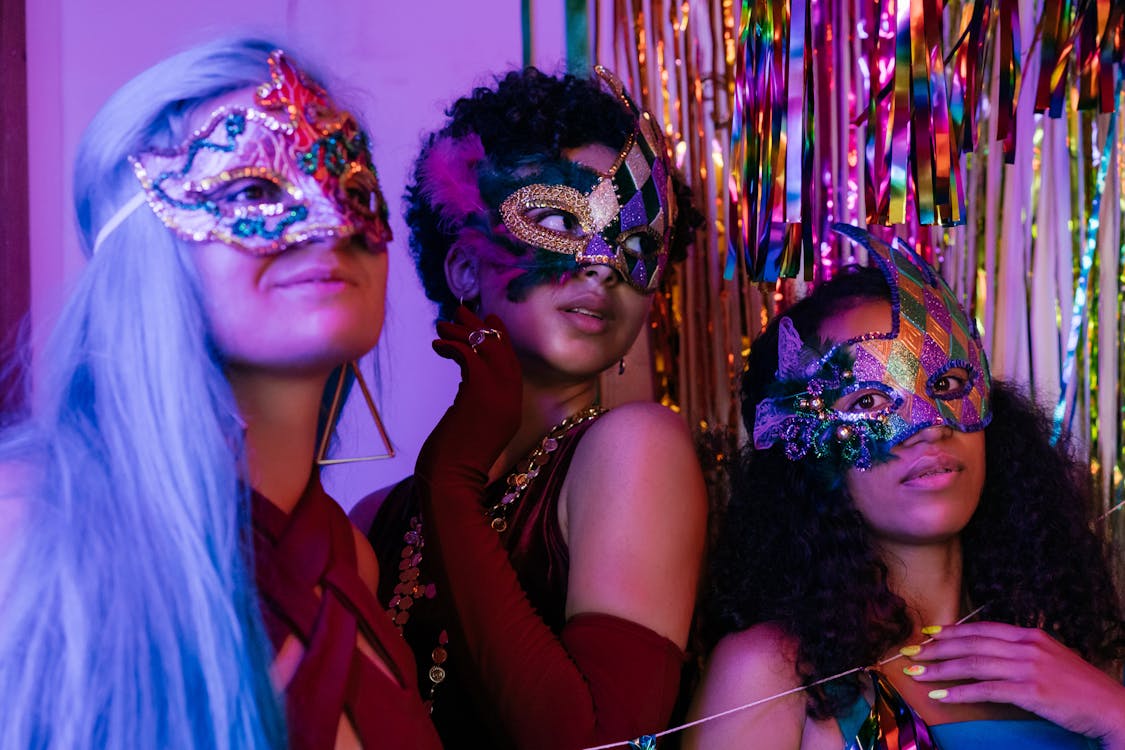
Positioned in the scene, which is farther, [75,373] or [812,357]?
[812,357]

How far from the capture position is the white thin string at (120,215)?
1.02m

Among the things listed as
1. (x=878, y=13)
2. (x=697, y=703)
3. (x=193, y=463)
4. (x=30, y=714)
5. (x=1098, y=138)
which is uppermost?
(x=878, y=13)

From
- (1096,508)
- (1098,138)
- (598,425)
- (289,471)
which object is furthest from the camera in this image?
(1098,138)

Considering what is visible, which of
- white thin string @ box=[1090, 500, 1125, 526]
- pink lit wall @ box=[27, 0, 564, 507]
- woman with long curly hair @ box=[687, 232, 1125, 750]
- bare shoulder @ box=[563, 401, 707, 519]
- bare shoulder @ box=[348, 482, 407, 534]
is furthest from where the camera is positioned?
pink lit wall @ box=[27, 0, 564, 507]

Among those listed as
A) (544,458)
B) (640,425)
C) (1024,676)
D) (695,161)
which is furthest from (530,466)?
(695,161)

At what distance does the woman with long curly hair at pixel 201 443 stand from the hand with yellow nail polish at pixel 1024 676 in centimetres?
76

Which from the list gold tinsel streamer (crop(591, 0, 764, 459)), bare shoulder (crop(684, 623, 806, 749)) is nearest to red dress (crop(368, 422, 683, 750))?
bare shoulder (crop(684, 623, 806, 749))

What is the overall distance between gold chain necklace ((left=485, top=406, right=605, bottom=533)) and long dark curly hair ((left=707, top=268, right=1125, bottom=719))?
10.5 inches

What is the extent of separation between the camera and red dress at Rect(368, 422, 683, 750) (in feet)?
4.31

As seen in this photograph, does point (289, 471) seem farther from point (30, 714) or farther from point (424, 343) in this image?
point (424, 343)

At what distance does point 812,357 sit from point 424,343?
84 cm

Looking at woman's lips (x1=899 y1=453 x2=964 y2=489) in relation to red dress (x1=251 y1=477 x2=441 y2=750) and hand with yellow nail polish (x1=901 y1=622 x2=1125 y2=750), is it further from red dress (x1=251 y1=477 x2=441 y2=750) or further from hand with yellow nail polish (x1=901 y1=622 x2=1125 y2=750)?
red dress (x1=251 y1=477 x2=441 y2=750)

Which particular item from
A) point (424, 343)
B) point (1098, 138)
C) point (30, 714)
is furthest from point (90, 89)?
point (1098, 138)

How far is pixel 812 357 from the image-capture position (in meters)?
1.64
